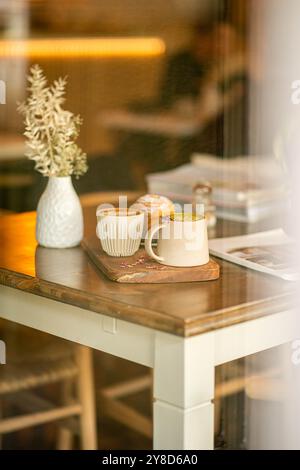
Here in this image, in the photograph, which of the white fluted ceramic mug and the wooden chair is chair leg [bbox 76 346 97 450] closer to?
the wooden chair

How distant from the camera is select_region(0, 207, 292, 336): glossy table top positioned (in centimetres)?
97

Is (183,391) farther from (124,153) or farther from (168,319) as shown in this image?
(124,153)

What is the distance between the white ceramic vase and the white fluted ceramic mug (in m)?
0.10

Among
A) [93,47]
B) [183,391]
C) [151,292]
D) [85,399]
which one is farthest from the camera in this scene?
[93,47]

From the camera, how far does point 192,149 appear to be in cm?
293

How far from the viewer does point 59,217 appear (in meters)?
1.27

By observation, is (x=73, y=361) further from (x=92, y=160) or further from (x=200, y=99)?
(x=200, y=99)

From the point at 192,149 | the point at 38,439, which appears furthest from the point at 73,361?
the point at 192,149

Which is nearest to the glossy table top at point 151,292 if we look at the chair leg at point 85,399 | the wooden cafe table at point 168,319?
the wooden cafe table at point 168,319

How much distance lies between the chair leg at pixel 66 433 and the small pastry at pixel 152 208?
2.11 ft

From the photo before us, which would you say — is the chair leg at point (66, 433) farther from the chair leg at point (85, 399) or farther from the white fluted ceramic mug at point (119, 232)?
the white fluted ceramic mug at point (119, 232)

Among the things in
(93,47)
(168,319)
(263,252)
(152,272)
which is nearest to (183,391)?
(168,319)

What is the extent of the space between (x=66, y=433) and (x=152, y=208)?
27.1 inches
